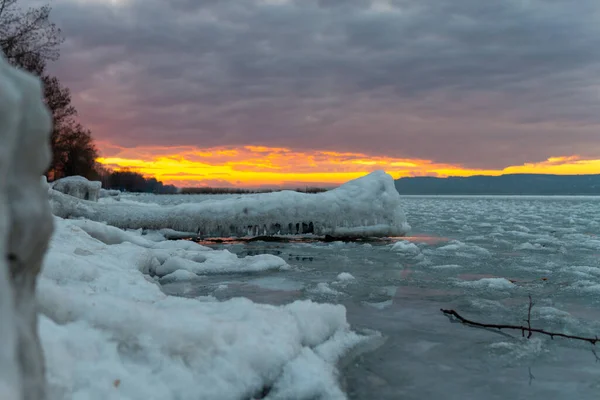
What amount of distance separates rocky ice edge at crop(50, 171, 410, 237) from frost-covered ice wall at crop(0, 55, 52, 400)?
9145mm

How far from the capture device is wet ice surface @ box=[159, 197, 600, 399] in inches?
114

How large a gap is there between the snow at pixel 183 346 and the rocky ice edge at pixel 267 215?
261 inches

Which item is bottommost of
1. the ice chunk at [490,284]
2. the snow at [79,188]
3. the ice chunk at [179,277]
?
the ice chunk at [179,277]

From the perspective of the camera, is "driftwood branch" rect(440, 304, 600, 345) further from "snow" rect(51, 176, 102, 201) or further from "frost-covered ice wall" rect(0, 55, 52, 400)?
"snow" rect(51, 176, 102, 201)

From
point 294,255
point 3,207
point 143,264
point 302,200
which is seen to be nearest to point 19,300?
point 3,207

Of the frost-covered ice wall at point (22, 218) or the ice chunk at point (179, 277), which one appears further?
the ice chunk at point (179, 277)

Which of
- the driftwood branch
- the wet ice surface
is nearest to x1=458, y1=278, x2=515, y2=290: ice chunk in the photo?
the wet ice surface

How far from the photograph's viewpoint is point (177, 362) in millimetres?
2432

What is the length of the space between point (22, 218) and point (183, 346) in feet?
5.08

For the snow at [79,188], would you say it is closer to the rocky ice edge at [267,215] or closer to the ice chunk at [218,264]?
the rocky ice edge at [267,215]

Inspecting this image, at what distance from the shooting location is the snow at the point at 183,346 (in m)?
2.12

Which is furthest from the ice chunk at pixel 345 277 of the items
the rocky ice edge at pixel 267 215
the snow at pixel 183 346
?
the rocky ice edge at pixel 267 215

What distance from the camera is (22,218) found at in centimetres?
119

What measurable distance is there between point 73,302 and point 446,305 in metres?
3.50
